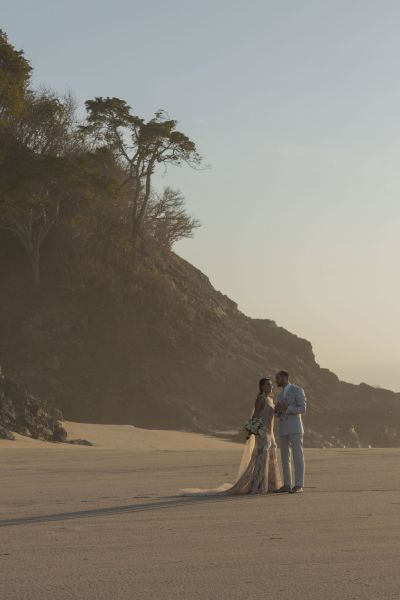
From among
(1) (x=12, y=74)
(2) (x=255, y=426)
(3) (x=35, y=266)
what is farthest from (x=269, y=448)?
(3) (x=35, y=266)

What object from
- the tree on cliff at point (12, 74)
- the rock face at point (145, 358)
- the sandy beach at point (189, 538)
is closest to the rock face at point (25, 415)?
the sandy beach at point (189, 538)

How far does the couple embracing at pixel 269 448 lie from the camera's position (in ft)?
50.0

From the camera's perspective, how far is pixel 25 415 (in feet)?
106

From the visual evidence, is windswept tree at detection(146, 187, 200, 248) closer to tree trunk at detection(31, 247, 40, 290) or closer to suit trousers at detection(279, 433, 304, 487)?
tree trunk at detection(31, 247, 40, 290)

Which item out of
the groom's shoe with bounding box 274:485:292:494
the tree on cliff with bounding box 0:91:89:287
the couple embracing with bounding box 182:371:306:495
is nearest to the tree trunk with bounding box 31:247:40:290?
the tree on cliff with bounding box 0:91:89:287

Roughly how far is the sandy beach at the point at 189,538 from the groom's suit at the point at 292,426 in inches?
21.3

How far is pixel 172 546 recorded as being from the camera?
10.1 metres

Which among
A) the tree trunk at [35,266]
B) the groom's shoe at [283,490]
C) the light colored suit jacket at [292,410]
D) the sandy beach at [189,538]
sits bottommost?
the sandy beach at [189,538]

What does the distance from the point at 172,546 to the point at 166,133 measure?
146 ft

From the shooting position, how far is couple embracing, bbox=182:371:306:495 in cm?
1523

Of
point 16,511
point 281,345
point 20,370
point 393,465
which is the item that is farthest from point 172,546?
point 281,345

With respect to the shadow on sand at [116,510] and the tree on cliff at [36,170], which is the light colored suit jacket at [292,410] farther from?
the tree on cliff at [36,170]

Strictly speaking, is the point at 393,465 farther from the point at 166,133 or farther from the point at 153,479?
the point at 166,133

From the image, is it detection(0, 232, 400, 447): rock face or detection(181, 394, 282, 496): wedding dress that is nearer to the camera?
detection(181, 394, 282, 496): wedding dress
